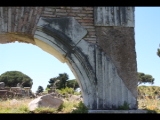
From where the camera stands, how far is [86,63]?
5637mm

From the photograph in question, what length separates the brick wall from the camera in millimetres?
5766

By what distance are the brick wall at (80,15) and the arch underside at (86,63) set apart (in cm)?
9

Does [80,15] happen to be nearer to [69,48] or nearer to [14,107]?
[69,48]

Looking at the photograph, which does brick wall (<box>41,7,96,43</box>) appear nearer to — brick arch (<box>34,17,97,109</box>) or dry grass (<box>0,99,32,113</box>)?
brick arch (<box>34,17,97,109</box>)

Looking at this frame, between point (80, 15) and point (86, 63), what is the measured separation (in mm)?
987

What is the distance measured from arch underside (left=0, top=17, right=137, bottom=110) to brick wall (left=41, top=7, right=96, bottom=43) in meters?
0.09

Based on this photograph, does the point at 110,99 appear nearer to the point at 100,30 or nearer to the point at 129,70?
the point at 129,70

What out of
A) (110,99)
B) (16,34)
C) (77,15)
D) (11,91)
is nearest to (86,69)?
(110,99)

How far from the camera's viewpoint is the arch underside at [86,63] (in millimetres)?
5594

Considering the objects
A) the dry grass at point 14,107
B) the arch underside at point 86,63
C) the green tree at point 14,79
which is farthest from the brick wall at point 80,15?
the green tree at point 14,79

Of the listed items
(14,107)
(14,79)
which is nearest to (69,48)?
(14,107)

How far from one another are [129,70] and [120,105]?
28.7 inches

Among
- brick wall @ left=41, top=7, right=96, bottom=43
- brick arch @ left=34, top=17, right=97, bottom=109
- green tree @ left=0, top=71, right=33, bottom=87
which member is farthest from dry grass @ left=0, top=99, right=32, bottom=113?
green tree @ left=0, top=71, right=33, bottom=87

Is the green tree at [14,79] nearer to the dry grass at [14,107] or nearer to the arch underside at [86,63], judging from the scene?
the dry grass at [14,107]
